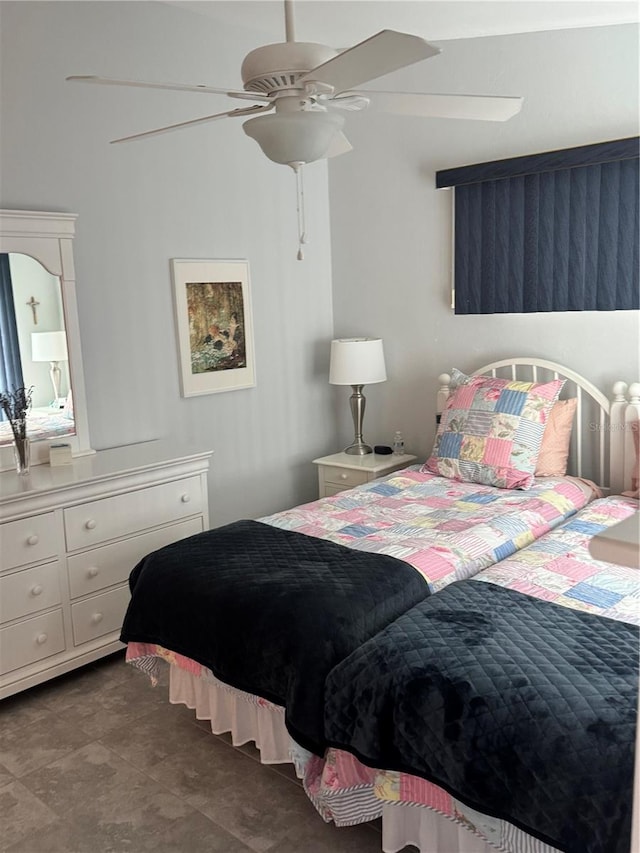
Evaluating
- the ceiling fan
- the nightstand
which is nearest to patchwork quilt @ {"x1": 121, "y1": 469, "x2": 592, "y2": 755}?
the nightstand

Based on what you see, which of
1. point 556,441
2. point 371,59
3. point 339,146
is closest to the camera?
point 371,59

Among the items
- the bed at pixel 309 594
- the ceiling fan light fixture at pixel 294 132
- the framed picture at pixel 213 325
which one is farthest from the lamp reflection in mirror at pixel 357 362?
the ceiling fan light fixture at pixel 294 132

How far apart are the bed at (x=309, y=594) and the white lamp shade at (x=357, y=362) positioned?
38.1 inches

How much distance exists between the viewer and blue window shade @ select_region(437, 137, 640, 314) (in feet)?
10.8

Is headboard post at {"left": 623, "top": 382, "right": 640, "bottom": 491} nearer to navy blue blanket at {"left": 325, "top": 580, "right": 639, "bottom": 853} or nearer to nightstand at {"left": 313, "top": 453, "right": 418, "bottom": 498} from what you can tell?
nightstand at {"left": 313, "top": 453, "right": 418, "bottom": 498}

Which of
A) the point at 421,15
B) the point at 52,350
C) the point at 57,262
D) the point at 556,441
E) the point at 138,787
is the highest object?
the point at 421,15

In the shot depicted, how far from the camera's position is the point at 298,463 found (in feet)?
14.8

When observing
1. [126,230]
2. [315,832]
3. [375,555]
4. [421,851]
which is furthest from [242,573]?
[126,230]

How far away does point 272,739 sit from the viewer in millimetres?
2363

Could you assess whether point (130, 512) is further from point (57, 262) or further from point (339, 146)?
point (339, 146)

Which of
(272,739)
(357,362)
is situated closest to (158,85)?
(272,739)

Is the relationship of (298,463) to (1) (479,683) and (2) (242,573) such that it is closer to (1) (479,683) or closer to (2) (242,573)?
(2) (242,573)

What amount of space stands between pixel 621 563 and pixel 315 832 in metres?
1.97

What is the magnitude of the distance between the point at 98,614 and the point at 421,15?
3.02 m
